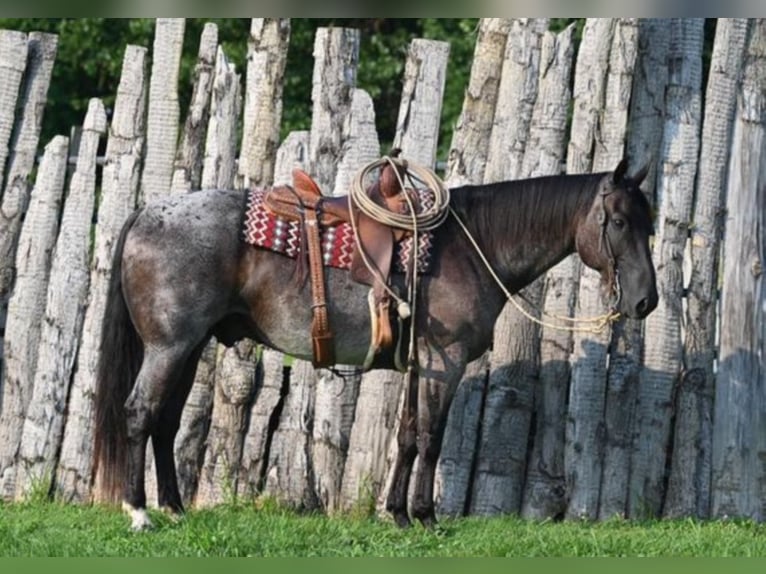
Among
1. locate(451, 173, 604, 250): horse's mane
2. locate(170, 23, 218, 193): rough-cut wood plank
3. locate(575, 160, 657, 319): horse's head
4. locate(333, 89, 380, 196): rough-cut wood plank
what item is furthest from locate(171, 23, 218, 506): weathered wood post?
locate(575, 160, 657, 319): horse's head

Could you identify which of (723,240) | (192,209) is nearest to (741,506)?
(723,240)

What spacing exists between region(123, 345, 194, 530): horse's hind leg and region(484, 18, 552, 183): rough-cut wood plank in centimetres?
246

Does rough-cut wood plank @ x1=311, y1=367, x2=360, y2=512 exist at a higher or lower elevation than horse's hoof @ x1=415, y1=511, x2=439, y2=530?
higher

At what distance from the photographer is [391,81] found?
1962cm

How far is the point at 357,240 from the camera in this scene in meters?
7.27

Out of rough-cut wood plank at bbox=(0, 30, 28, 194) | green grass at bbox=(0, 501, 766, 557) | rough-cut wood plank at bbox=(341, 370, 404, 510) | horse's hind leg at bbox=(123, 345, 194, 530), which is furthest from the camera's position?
rough-cut wood plank at bbox=(0, 30, 28, 194)

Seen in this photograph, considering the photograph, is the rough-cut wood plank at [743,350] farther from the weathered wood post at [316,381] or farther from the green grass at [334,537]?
the weathered wood post at [316,381]

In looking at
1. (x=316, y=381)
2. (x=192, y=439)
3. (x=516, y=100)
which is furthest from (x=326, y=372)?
(x=516, y=100)

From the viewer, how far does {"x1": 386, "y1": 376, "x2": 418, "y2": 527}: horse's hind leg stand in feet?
24.1

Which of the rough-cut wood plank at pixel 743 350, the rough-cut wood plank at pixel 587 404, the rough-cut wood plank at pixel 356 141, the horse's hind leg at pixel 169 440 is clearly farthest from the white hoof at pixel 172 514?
the rough-cut wood plank at pixel 743 350

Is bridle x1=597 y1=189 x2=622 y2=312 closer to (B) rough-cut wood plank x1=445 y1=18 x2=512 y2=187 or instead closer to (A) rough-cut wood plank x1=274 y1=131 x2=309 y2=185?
(B) rough-cut wood plank x1=445 y1=18 x2=512 y2=187

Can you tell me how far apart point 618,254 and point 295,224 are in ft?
5.50

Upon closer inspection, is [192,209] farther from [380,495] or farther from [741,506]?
[741,506]

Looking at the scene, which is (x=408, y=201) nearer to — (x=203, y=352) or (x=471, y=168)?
(x=471, y=168)
